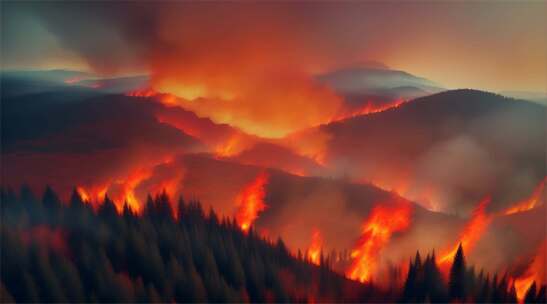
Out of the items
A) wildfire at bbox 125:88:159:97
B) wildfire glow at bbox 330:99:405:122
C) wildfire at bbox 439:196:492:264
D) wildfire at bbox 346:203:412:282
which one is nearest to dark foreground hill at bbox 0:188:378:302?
wildfire at bbox 346:203:412:282

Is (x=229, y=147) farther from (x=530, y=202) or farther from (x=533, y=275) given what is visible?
(x=530, y=202)

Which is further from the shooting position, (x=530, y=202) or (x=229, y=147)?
(x=229, y=147)

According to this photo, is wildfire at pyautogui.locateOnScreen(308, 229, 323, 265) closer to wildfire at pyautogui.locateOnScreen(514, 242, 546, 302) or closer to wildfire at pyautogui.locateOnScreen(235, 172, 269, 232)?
wildfire at pyautogui.locateOnScreen(235, 172, 269, 232)

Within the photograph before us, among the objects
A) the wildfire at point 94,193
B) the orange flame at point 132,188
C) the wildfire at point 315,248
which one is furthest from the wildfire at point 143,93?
the wildfire at point 315,248

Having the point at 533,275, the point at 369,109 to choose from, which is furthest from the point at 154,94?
the point at 533,275

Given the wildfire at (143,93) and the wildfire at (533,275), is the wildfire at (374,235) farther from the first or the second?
the wildfire at (143,93)

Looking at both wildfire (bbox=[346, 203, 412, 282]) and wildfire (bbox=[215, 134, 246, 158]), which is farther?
wildfire (bbox=[215, 134, 246, 158])
